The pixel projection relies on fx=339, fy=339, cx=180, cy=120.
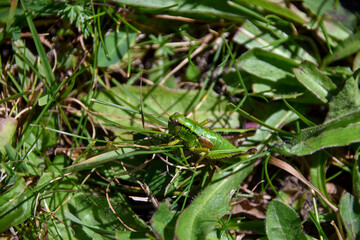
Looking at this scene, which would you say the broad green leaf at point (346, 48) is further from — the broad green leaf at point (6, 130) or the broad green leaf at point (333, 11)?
the broad green leaf at point (6, 130)

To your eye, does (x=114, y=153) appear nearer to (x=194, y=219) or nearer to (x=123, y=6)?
(x=194, y=219)

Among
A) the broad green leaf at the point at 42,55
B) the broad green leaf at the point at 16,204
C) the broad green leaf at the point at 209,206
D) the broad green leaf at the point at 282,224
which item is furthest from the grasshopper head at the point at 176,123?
the broad green leaf at the point at 16,204

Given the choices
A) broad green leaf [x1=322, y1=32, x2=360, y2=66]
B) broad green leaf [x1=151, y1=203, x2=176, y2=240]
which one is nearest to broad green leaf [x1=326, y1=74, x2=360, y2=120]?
broad green leaf [x1=322, y1=32, x2=360, y2=66]

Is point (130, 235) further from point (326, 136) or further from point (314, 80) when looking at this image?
point (314, 80)

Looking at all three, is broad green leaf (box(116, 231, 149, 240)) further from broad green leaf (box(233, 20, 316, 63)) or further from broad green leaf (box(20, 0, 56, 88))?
broad green leaf (box(233, 20, 316, 63))

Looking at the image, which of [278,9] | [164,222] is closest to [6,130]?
[164,222]

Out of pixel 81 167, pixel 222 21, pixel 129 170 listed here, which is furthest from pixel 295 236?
pixel 222 21
